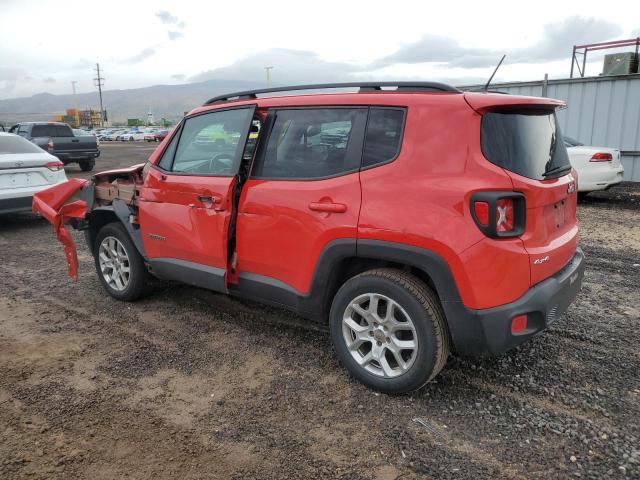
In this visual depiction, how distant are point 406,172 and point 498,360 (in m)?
1.57

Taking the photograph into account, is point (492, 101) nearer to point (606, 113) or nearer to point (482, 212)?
point (482, 212)

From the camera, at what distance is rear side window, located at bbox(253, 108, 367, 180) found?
3252 mm

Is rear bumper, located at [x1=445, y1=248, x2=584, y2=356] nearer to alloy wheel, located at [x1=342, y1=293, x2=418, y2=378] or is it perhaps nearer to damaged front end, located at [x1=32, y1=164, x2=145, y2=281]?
alloy wheel, located at [x1=342, y1=293, x2=418, y2=378]

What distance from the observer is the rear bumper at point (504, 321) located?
2.78m

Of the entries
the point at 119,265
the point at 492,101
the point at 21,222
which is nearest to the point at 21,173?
the point at 21,222

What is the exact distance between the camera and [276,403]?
10.3 feet

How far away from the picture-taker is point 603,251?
6.54m

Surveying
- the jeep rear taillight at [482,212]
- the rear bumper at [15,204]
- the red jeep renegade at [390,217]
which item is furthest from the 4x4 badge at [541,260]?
the rear bumper at [15,204]

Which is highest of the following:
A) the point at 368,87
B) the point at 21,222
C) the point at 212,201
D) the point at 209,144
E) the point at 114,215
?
the point at 368,87

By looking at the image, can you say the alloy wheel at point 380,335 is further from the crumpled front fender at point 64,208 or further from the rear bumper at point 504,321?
the crumpled front fender at point 64,208

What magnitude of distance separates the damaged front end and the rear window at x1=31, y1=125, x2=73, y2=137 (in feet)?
44.9

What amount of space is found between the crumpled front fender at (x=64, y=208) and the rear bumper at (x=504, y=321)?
3.83 metres

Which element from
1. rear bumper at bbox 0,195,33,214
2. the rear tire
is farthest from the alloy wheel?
the rear tire

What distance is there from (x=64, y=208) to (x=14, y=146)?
4265 mm
